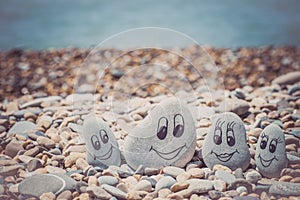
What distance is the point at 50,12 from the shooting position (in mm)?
5844

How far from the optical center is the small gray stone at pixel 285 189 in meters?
1.55

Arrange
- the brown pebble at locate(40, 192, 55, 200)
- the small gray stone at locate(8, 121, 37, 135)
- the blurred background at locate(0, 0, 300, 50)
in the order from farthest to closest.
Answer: the blurred background at locate(0, 0, 300, 50) → the small gray stone at locate(8, 121, 37, 135) → the brown pebble at locate(40, 192, 55, 200)

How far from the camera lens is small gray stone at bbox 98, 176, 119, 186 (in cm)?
164

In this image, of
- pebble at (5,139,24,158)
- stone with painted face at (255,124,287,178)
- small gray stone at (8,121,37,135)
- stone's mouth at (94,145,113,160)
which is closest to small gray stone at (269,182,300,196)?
stone with painted face at (255,124,287,178)

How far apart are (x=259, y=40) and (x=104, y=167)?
3089mm

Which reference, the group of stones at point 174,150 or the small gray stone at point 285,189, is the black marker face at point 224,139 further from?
the small gray stone at point 285,189

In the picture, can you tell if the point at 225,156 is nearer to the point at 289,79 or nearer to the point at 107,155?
the point at 107,155

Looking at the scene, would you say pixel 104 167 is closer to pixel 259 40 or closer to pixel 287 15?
pixel 259 40

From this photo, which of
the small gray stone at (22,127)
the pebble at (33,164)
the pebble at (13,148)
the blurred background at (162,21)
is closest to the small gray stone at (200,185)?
the pebble at (33,164)

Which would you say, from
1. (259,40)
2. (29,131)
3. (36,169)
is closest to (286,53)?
(259,40)

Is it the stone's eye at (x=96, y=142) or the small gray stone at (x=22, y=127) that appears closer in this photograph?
the stone's eye at (x=96, y=142)

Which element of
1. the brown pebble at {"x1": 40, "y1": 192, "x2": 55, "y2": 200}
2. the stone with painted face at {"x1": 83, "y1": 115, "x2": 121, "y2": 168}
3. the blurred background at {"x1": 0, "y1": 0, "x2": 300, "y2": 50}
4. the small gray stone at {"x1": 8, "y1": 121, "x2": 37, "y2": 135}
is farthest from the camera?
the blurred background at {"x1": 0, "y1": 0, "x2": 300, "y2": 50}

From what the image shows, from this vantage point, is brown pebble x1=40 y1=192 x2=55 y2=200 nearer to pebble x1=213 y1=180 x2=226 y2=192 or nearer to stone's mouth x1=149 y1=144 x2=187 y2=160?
stone's mouth x1=149 y1=144 x2=187 y2=160

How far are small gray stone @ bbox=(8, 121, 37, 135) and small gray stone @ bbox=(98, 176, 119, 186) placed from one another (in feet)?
2.08
